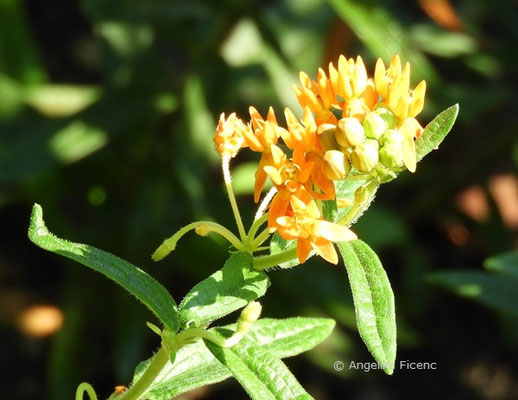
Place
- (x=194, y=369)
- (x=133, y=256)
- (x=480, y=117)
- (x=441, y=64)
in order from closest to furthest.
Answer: (x=194, y=369)
(x=133, y=256)
(x=480, y=117)
(x=441, y=64)

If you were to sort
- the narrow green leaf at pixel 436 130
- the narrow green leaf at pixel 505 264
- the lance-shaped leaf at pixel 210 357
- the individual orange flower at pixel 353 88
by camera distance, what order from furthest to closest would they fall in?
the narrow green leaf at pixel 505 264
the lance-shaped leaf at pixel 210 357
the narrow green leaf at pixel 436 130
the individual orange flower at pixel 353 88

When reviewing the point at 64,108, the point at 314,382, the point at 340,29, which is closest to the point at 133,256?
the point at 64,108

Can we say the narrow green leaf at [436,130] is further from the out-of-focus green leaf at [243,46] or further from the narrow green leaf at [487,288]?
the out-of-focus green leaf at [243,46]

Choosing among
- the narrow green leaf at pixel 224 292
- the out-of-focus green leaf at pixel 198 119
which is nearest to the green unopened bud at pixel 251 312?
the narrow green leaf at pixel 224 292

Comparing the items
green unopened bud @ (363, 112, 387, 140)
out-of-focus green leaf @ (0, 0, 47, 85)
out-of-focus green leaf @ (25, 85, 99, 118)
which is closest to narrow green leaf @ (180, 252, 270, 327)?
green unopened bud @ (363, 112, 387, 140)

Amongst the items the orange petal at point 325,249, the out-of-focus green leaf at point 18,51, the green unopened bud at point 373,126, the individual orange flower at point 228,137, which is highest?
the out-of-focus green leaf at point 18,51

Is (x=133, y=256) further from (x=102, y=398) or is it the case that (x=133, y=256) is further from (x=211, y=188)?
(x=102, y=398)
